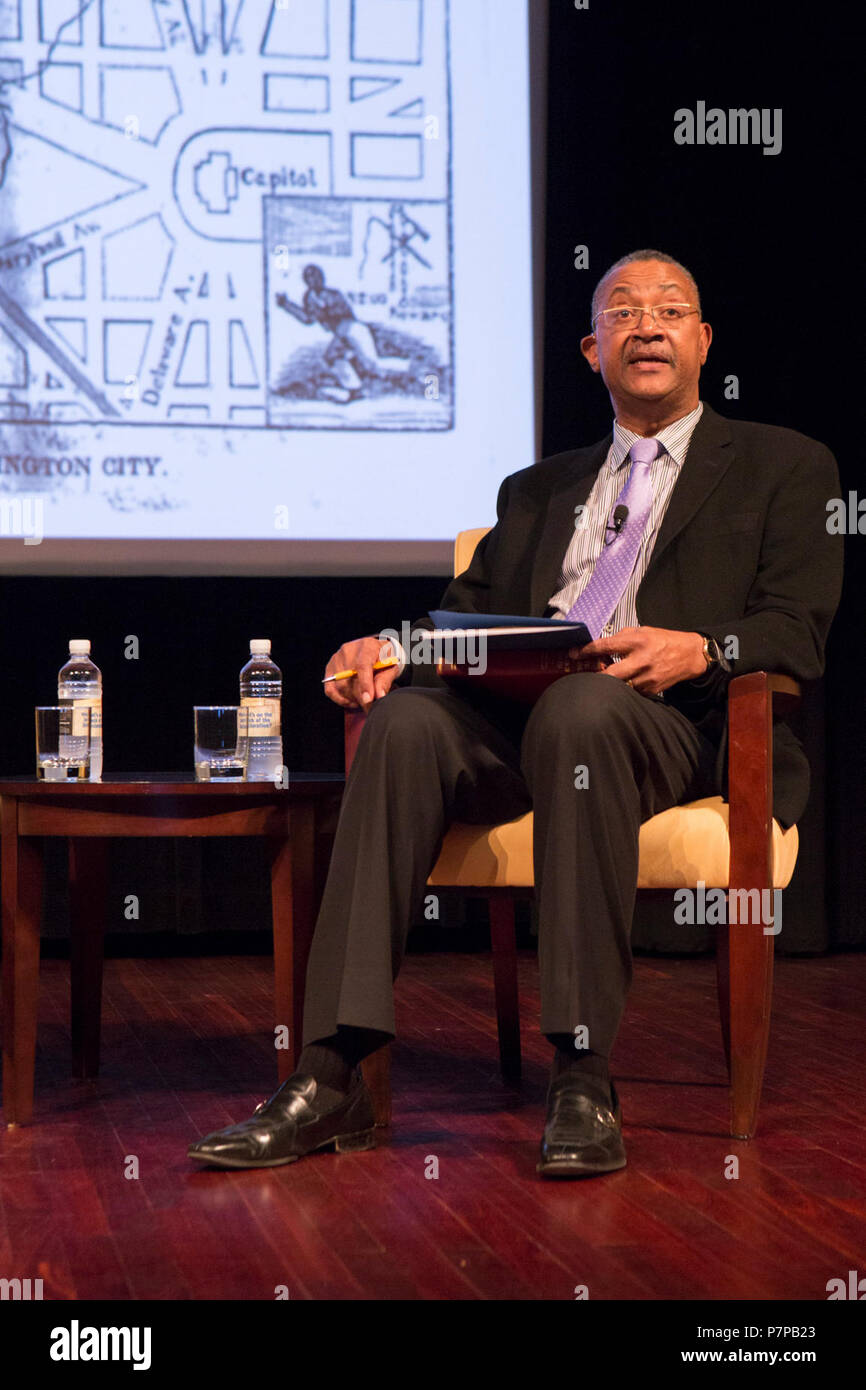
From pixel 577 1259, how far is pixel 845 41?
3504 millimetres

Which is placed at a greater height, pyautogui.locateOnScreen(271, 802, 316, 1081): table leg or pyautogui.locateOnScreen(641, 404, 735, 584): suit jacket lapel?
pyautogui.locateOnScreen(641, 404, 735, 584): suit jacket lapel

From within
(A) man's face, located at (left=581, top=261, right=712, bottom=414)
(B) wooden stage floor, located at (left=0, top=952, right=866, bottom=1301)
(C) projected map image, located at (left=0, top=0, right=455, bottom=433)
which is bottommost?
(B) wooden stage floor, located at (left=0, top=952, right=866, bottom=1301)

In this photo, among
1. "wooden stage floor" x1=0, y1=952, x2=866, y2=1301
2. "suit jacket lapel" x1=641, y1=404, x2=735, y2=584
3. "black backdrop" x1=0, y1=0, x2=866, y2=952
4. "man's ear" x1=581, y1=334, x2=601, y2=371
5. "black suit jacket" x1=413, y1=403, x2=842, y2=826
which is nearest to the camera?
"wooden stage floor" x1=0, y1=952, x2=866, y2=1301

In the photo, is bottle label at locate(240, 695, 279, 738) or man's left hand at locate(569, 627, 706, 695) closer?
man's left hand at locate(569, 627, 706, 695)

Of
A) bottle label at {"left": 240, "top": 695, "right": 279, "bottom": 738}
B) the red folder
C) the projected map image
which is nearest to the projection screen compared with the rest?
the projected map image

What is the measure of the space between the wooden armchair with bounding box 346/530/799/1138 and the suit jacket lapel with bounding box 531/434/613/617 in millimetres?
454

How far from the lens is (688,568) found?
2180mm

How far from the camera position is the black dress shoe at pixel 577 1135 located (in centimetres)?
170

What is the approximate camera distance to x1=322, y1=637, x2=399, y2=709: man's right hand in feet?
6.70

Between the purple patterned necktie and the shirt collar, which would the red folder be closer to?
the purple patterned necktie

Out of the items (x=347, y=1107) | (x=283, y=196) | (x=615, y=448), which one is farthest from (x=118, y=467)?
(x=347, y=1107)

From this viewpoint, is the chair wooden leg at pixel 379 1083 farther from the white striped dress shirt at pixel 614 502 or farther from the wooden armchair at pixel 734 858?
the white striped dress shirt at pixel 614 502
